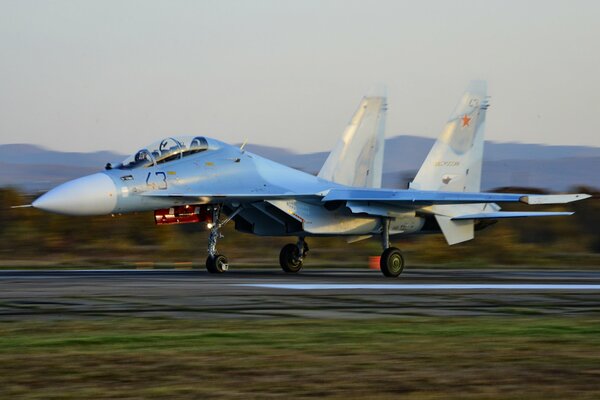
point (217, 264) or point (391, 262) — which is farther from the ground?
point (391, 262)

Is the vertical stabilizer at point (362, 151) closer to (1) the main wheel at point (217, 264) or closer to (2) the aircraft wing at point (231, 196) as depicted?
(2) the aircraft wing at point (231, 196)

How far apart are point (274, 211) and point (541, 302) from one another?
8983mm

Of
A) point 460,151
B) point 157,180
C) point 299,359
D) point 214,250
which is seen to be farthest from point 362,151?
point 299,359

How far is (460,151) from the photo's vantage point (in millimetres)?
27062

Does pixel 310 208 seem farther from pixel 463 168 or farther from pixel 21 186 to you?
pixel 21 186

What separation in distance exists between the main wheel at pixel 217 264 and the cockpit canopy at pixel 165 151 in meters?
2.41

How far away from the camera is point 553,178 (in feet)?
447

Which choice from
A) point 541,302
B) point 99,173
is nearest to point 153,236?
point 99,173

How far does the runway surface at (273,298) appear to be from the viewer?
13.2m

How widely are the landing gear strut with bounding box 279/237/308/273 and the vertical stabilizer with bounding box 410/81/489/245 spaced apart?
11.5 ft

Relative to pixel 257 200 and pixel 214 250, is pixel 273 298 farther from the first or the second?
pixel 214 250

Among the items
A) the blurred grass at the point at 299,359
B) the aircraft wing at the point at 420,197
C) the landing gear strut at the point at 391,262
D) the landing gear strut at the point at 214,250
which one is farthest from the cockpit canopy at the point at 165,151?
the blurred grass at the point at 299,359

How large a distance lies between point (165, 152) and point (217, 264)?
9.16ft

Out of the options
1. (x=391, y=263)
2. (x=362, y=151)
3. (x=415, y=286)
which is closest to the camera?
(x=415, y=286)
